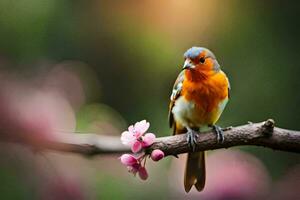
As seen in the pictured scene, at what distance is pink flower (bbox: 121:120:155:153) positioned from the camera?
172cm

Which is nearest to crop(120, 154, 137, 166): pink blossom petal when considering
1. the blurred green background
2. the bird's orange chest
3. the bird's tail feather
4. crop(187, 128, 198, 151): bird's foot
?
crop(187, 128, 198, 151): bird's foot

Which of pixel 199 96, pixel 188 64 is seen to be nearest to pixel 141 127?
pixel 188 64

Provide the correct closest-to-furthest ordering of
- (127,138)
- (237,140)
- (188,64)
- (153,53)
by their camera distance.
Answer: (127,138) < (237,140) < (188,64) < (153,53)

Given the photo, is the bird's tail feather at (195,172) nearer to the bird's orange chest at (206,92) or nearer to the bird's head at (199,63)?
the bird's orange chest at (206,92)

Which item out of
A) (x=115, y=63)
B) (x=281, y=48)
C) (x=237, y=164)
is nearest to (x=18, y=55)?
(x=237, y=164)

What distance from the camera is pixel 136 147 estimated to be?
1.75m

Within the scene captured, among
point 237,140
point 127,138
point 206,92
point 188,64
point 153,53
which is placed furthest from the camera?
point 153,53

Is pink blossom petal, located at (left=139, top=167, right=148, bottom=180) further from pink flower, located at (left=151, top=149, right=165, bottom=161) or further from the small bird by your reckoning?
the small bird

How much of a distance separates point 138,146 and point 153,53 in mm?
1572

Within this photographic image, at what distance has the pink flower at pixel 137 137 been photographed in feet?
5.66

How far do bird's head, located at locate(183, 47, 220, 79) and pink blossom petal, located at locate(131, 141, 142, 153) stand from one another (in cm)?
61

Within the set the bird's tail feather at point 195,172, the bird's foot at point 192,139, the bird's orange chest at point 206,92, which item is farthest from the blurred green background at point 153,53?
the bird's foot at point 192,139

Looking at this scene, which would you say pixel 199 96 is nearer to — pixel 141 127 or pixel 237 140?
pixel 237 140

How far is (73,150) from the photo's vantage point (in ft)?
7.18
